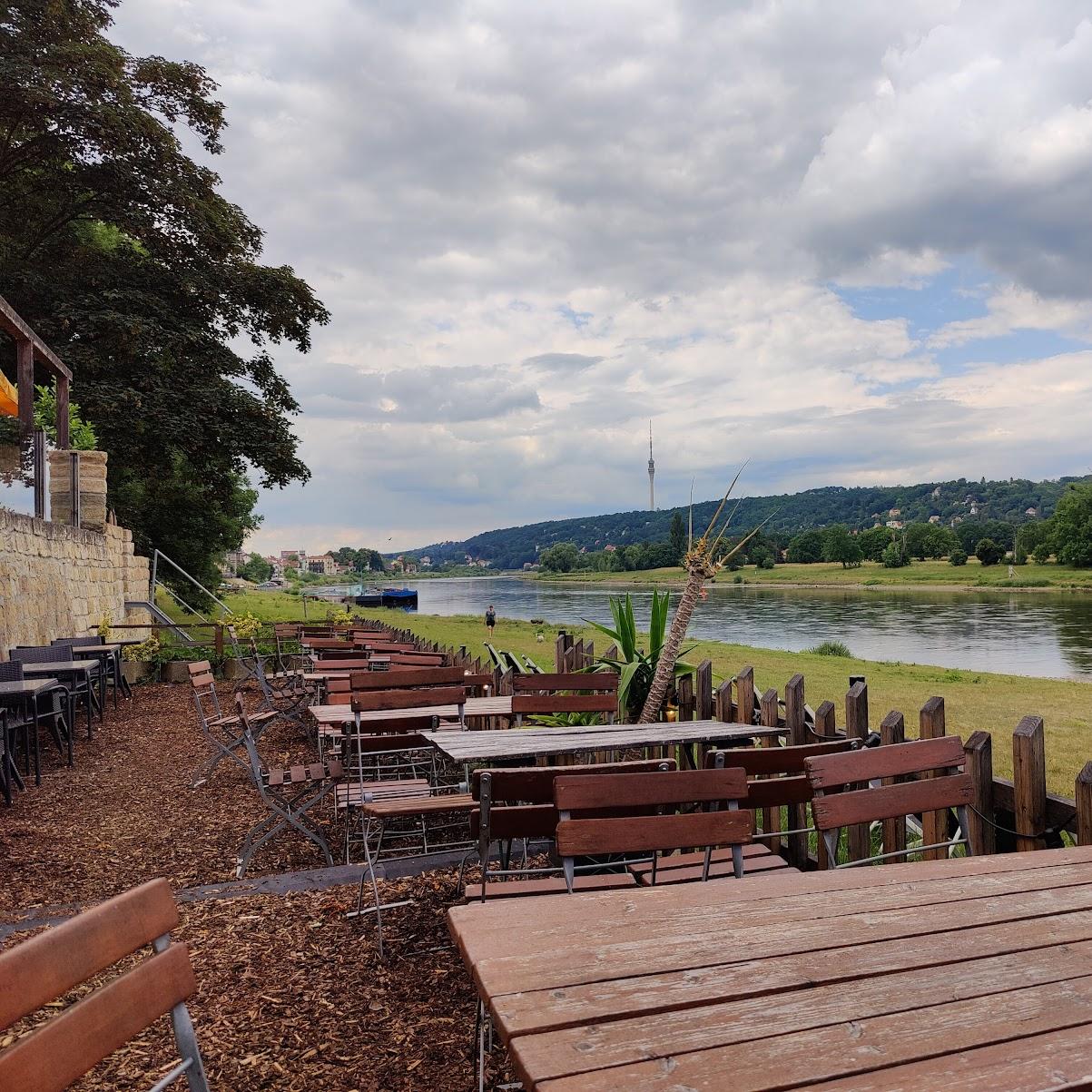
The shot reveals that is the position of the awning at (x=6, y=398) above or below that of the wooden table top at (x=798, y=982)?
above

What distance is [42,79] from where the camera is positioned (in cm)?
1634

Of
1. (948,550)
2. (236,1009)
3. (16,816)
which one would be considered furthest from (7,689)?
(948,550)

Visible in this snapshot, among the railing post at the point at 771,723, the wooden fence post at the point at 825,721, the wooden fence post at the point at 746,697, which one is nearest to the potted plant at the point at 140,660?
the wooden fence post at the point at 746,697

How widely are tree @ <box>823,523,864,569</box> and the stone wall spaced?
274 feet

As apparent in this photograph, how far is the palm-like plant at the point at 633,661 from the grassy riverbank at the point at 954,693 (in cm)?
32

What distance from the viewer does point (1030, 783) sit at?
3.03m

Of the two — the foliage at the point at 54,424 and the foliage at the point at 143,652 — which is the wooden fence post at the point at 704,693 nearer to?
the foliage at the point at 143,652

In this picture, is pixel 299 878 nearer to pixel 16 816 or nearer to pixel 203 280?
pixel 16 816

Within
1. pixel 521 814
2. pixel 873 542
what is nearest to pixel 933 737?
pixel 521 814

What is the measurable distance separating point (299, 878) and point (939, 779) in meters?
2.81

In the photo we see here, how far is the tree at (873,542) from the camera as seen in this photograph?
302ft

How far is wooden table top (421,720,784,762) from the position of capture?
3.62m

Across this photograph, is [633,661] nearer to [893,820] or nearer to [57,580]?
[893,820]

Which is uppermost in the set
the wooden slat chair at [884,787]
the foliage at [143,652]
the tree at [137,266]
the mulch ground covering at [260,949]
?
the tree at [137,266]
